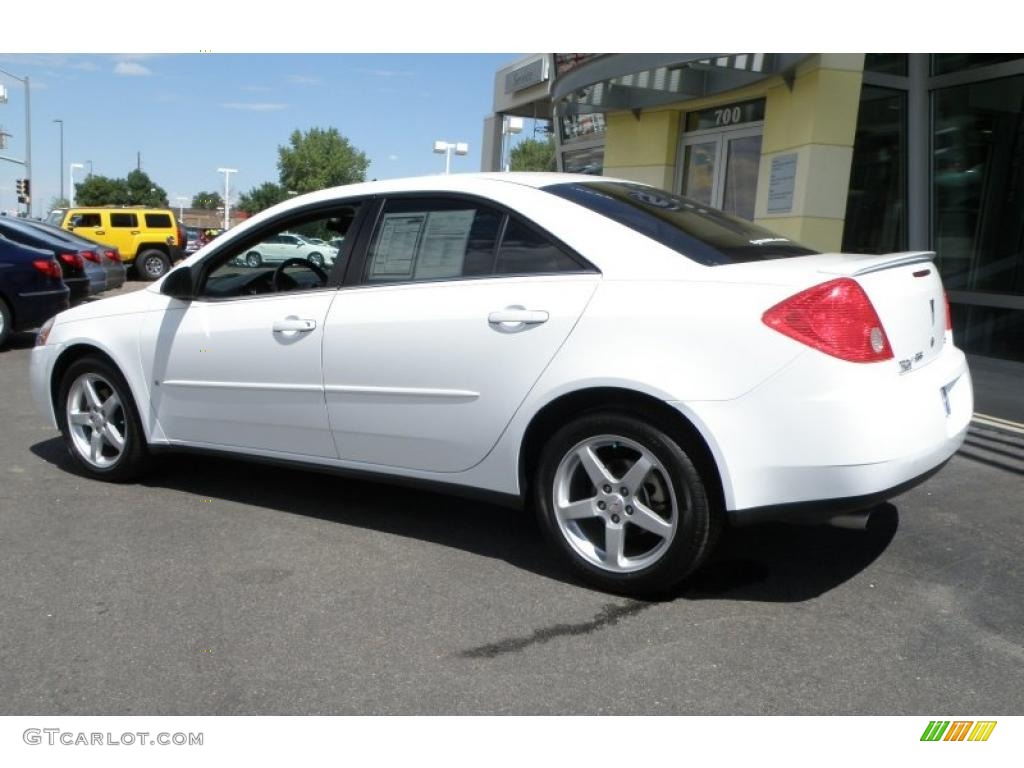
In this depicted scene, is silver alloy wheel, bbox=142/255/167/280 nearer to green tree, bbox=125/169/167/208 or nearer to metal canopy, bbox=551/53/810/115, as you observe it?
metal canopy, bbox=551/53/810/115

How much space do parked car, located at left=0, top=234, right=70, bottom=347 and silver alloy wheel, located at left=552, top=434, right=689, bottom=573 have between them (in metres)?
9.09

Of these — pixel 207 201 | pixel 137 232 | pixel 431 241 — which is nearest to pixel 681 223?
pixel 431 241

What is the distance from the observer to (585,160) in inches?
747

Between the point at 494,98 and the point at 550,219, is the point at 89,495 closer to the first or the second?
the point at 550,219

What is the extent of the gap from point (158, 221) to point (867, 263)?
24.6m

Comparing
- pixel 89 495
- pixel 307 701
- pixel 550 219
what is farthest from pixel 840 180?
pixel 307 701

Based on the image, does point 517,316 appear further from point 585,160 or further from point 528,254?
point 585,160

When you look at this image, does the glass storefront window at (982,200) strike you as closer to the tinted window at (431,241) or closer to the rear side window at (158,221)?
the tinted window at (431,241)

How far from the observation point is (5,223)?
12766 millimetres

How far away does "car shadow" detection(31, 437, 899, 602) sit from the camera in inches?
147

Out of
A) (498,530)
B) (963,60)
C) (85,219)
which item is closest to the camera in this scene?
(498,530)

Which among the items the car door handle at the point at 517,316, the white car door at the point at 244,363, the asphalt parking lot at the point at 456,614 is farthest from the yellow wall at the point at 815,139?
the car door handle at the point at 517,316

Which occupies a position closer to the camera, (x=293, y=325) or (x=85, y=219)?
(x=293, y=325)

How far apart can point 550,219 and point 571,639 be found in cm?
161
